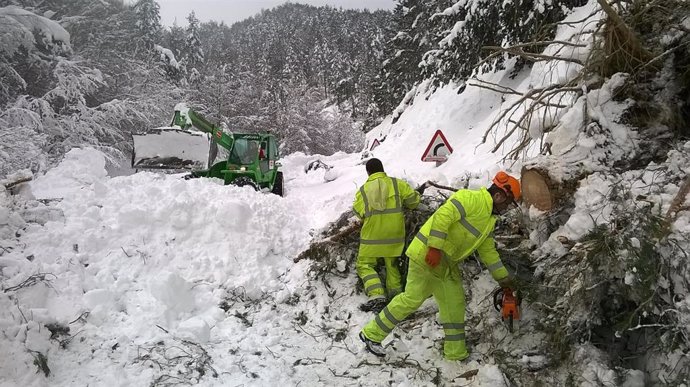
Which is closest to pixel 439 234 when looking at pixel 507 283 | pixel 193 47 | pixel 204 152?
pixel 507 283

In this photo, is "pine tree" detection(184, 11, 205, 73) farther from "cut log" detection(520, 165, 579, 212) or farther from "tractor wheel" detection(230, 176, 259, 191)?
"cut log" detection(520, 165, 579, 212)

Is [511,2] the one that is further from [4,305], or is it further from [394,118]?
[394,118]

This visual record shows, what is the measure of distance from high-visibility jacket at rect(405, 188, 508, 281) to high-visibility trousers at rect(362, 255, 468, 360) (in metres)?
0.13

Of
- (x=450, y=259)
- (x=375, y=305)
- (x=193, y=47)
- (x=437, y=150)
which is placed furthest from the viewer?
(x=193, y=47)

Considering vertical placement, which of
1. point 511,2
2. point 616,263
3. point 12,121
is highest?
point 511,2

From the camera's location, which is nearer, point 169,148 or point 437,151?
point 437,151

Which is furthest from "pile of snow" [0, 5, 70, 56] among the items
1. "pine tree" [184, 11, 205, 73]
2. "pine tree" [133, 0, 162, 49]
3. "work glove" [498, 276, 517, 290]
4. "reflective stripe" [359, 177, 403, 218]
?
"pine tree" [184, 11, 205, 73]

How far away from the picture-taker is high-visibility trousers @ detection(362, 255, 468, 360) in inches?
149

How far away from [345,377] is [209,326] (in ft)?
4.76

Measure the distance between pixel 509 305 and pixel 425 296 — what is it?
0.72 meters

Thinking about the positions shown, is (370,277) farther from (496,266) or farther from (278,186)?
(278,186)

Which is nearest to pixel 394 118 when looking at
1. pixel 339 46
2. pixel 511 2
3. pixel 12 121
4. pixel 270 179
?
pixel 270 179

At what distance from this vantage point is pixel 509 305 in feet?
12.1

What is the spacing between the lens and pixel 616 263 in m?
3.03
